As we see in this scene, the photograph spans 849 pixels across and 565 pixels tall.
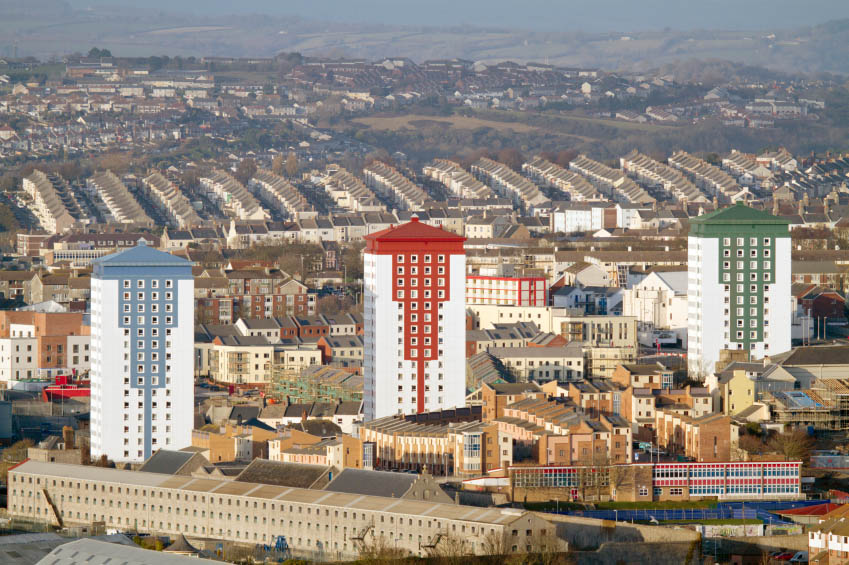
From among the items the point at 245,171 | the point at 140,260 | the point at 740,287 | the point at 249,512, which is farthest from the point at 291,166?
the point at 249,512

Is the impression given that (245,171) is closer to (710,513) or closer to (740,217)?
(740,217)

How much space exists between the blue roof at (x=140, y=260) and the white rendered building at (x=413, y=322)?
12.0ft

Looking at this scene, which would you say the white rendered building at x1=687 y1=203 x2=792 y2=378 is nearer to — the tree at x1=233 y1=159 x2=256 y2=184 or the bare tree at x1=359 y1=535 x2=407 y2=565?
the bare tree at x1=359 y1=535 x2=407 y2=565

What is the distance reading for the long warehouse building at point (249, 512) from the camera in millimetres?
31000

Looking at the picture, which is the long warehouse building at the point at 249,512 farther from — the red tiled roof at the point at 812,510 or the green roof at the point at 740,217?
the green roof at the point at 740,217

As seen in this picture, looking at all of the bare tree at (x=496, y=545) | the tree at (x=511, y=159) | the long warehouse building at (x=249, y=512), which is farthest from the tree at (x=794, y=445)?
the tree at (x=511, y=159)

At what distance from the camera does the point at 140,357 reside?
42531 mm

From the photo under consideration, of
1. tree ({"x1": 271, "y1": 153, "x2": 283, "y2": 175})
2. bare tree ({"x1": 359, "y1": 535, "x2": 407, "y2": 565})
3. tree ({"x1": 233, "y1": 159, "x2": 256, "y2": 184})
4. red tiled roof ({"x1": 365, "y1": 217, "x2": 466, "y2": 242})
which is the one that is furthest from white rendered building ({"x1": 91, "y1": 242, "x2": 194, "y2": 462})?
tree ({"x1": 271, "y1": 153, "x2": 283, "y2": 175})

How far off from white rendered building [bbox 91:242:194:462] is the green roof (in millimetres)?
11648

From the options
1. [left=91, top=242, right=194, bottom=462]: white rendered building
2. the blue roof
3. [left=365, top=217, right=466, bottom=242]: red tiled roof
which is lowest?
[left=91, top=242, right=194, bottom=462]: white rendered building

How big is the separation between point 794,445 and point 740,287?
11.2m

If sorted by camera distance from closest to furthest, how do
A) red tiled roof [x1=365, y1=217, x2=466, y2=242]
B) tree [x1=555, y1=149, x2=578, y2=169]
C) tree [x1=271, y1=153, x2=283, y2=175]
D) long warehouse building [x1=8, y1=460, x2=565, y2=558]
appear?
long warehouse building [x1=8, y1=460, x2=565, y2=558] < red tiled roof [x1=365, y1=217, x2=466, y2=242] < tree [x1=271, y1=153, x2=283, y2=175] < tree [x1=555, y1=149, x2=578, y2=169]

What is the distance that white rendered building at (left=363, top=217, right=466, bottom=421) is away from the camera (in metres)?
43.3

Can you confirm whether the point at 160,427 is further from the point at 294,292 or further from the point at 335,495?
the point at 294,292
